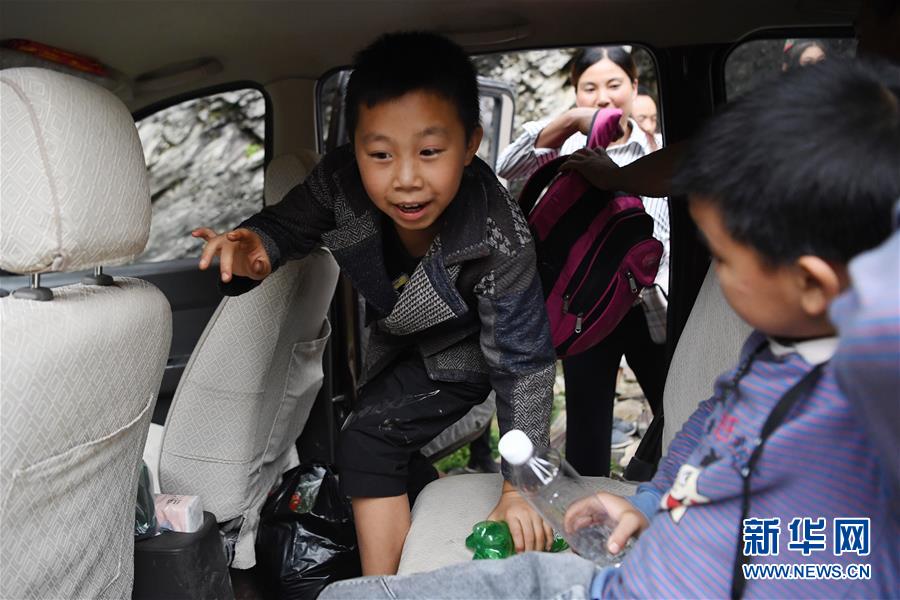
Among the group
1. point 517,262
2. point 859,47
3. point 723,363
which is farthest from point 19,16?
point 859,47

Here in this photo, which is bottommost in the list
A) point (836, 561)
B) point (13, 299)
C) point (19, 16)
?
point (836, 561)

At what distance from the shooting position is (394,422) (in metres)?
2.03

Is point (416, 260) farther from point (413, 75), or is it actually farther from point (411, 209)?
point (413, 75)

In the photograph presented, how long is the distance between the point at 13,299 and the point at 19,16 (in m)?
0.81

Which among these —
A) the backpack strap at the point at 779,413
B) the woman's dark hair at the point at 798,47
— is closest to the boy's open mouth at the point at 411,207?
the backpack strap at the point at 779,413

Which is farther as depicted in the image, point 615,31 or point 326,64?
point 326,64

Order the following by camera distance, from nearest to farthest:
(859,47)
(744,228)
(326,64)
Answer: (744,228) < (859,47) < (326,64)

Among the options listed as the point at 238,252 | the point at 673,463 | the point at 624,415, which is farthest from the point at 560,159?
the point at 624,415

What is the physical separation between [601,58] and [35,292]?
215cm

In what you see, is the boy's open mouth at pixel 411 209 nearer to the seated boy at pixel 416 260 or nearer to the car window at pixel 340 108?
the seated boy at pixel 416 260

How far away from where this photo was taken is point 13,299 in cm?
137

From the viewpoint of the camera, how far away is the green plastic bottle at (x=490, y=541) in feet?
5.57

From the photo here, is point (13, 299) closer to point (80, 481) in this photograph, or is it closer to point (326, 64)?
point (80, 481)

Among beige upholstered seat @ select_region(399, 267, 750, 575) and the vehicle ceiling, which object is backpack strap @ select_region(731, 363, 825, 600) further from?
the vehicle ceiling
